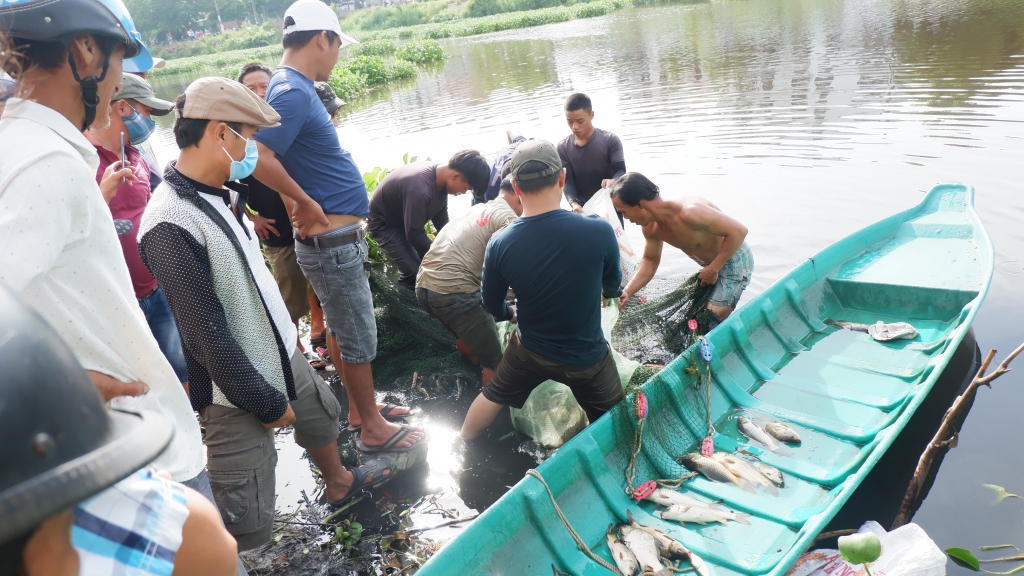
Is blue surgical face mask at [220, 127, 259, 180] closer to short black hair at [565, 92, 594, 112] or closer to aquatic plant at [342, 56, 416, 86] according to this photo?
short black hair at [565, 92, 594, 112]

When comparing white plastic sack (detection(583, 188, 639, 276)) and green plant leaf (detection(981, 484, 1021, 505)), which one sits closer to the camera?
green plant leaf (detection(981, 484, 1021, 505))

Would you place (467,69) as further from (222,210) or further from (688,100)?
(222,210)

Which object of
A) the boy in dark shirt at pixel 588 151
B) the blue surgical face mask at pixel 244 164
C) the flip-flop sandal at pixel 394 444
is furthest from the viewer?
the boy in dark shirt at pixel 588 151

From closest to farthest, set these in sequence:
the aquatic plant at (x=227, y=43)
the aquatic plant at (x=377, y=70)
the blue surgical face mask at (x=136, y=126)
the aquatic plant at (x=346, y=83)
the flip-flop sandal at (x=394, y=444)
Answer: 1. the blue surgical face mask at (x=136, y=126)
2. the flip-flop sandal at (x=394, y=444)
3. the aquatic plant at (x=346, y=83)
4. the aquatic plant at (x=377, y=70)
5. the aquatic plant at (x=227, y=43)

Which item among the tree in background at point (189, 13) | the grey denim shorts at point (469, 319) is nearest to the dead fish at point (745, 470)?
the grey denim shorts at point (469, 319)

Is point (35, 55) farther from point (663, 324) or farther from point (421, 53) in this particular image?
point (421, 53)

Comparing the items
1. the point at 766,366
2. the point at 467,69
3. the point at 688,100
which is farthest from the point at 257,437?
the point at 467,69

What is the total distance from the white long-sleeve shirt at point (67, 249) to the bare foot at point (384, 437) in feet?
7.69

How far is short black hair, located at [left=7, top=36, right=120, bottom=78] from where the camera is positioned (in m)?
1.56

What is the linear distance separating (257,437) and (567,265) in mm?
1657

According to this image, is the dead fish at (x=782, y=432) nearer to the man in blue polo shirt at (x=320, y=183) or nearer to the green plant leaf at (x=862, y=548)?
the green plant leaf at (x=862, y=548)

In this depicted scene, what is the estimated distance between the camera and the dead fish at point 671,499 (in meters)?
3.39

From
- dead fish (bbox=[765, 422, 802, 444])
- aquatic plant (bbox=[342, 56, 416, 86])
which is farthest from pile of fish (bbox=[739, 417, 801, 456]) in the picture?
aquatic plant (bbox=[342, 56, 416, 86])

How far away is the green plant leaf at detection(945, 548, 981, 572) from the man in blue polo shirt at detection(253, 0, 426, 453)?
3324 millimetres
